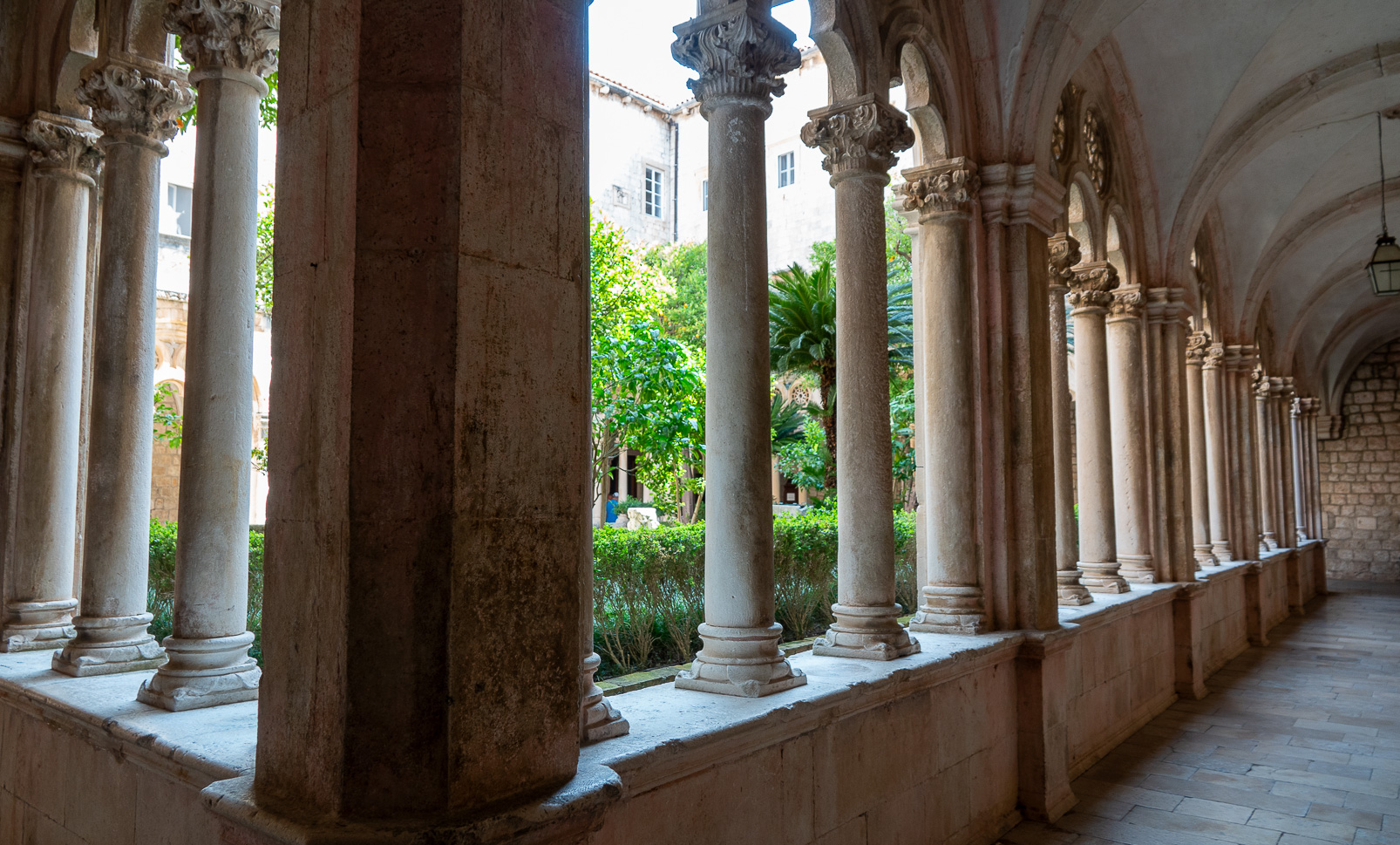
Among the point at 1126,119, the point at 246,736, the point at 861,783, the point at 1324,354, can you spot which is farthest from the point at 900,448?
the point at 246,736

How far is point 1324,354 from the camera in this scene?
16312 mm

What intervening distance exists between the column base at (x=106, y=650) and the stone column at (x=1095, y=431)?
5.78 metres

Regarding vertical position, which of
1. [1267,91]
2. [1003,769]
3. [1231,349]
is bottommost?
[1003,769]

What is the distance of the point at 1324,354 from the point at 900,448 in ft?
28.0

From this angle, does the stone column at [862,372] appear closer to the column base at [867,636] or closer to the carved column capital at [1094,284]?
the column base at [867,636]

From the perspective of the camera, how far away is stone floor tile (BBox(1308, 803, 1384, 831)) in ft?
14.5

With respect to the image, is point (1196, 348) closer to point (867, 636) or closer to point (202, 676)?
point (867, 636)

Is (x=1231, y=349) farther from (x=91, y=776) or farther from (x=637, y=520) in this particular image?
(x=91, y=776)

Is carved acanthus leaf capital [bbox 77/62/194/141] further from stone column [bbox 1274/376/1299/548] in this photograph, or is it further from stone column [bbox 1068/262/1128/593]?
stone column [bbox 1274/376/1299/548]

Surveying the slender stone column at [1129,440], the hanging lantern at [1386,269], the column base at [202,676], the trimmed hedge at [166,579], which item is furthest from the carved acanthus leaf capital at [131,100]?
the hanging lantern at [1386,269]

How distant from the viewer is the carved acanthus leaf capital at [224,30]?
3.29 metres

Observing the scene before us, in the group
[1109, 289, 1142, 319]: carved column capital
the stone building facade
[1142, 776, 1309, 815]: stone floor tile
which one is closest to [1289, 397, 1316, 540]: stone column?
the stone building facade

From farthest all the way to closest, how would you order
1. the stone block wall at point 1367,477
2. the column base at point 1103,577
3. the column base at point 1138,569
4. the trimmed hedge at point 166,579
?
1. the stone block wall at point 1367,477
2. the column base at point 1138,569
3. the column base at point 1103,577
4. the trimmed hedge at point 166,579

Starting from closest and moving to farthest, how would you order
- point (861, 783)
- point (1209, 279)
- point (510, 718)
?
point (510, 718)
point (861, 783)
point (1209, 279)
